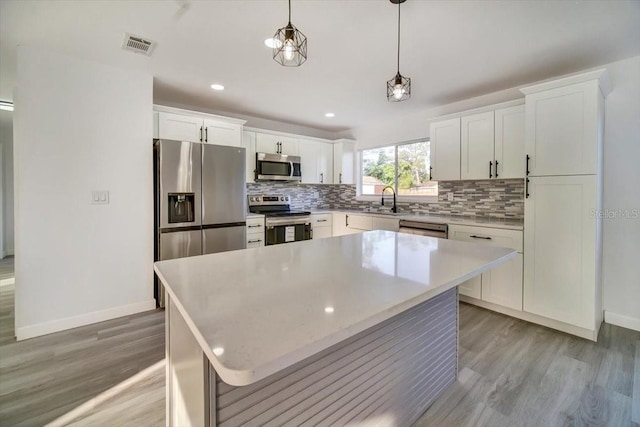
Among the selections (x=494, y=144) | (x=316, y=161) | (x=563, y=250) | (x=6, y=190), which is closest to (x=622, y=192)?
(x=563, y=250)

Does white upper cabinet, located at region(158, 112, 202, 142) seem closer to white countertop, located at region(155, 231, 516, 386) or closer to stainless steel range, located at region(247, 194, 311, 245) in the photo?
stainless steel range, located at region(247, 194, 311, 245)

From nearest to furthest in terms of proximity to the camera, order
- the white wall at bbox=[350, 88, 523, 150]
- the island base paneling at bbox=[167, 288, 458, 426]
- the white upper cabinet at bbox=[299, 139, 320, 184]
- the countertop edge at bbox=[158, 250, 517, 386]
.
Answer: the countertop edge at bbox=[158, 250, 517, 386] → the island base paneling at bbox=[167, 288, 458, 426] → the white wall at bbox=[350, 88, 523, 150] → the white upper cabinet at bbox=[299, 139, 320, 184]

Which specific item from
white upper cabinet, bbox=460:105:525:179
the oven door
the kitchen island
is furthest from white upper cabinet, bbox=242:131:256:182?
white upper cabinet, bbox=460:105:525:179

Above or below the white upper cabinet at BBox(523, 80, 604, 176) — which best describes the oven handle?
below

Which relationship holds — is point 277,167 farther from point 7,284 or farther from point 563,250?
point 7,284

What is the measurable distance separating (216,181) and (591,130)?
356cm

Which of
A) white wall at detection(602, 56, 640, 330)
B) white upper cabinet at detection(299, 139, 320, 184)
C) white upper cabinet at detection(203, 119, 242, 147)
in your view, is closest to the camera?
white wall at detection(602, 56, 640, 330)

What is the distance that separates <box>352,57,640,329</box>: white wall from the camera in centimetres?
248

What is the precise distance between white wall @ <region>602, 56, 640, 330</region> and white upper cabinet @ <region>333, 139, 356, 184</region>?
3244 mm

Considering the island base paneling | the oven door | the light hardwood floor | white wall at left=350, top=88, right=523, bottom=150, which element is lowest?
the light hardwood floor

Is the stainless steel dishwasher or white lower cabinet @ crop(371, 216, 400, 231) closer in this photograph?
the stainless steel dishwasher

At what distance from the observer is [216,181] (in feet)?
10.5

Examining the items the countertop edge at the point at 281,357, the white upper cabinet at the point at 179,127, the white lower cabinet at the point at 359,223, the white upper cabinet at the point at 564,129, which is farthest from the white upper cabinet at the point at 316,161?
the countertop edge at the point at 281,357

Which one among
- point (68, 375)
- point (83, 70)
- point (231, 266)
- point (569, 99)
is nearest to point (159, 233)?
point (68, 375)
